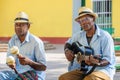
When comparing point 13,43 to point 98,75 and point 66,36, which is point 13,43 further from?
point 66,36

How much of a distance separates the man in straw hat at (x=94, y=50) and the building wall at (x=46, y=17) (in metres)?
14.6

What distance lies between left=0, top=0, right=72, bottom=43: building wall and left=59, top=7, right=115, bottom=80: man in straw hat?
1464 centimetres

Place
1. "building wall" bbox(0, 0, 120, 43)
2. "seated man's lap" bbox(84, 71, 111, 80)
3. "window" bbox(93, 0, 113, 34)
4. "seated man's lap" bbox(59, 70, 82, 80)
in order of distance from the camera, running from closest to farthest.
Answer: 1. "seated man's lap" bbox(84, 71, 111, 80)
2. "seated man's lap" bbox(59, 70, 82, 80)
3. "window" bbox(93, 0, 113, 34)
4. "building wall" bbox(0, 0, 120, 43)

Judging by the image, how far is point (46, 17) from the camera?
20141 mm

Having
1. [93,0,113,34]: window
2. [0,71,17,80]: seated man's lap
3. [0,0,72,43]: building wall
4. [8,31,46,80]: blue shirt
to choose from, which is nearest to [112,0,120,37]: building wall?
[93,0,113,34]: window

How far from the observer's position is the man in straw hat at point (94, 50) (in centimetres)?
476

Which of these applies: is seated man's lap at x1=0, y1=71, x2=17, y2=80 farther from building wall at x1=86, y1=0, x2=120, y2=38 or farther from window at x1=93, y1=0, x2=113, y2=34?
window at x1=93, y1=0, x2=113, y2=34

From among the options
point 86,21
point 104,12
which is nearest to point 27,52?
point 86,21

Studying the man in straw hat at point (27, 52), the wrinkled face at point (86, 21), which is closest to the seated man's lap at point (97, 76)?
the wrinkled face at point (86, 21)

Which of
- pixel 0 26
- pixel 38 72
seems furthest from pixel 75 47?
pixel 0 26

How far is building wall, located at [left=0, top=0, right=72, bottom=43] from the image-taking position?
19.8 m

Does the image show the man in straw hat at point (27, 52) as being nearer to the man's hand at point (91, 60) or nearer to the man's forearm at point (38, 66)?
the man's forearm at point (38, 66)

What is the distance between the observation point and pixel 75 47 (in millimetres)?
4758

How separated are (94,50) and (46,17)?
1533 centimetres
